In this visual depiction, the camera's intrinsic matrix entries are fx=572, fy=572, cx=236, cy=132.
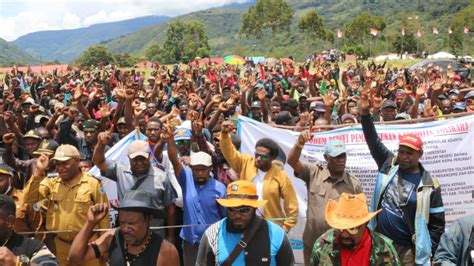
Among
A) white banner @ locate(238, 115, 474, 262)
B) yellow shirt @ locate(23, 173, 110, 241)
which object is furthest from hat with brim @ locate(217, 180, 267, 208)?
white banner @ locate(238, 115, 474, 262)

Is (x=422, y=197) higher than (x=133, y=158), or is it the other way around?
(x=133, y=158)

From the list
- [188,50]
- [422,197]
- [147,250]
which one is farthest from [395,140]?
[188,50]

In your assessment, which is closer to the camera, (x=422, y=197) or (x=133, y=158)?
(x=422, y=197)

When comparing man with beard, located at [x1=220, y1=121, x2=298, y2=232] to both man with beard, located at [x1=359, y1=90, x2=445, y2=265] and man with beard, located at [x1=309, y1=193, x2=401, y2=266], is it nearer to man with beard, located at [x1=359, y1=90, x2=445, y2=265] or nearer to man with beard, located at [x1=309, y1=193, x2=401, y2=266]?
man with beard, located at [x1=359, y1=90, x2=445, y2=265]

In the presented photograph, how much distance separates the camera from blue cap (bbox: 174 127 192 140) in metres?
6.34

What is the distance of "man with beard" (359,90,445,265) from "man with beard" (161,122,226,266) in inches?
56.4

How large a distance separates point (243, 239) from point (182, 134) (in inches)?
105

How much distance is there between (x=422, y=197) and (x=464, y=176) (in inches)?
68.6

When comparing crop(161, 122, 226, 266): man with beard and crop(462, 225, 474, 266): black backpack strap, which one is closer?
crop(462, 225, 474, 266): black backpack strap

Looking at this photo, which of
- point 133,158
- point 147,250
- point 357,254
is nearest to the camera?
point 147,250

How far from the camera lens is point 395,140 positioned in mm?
6234

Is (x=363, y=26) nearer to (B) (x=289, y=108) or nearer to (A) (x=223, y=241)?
(B) (x=289, y=108)

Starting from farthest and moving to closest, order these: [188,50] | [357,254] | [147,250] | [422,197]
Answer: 1. [188,50]
2. [422,197]
3. [357,254]
4. [147,250]


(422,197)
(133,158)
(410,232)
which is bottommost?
(410,232)
